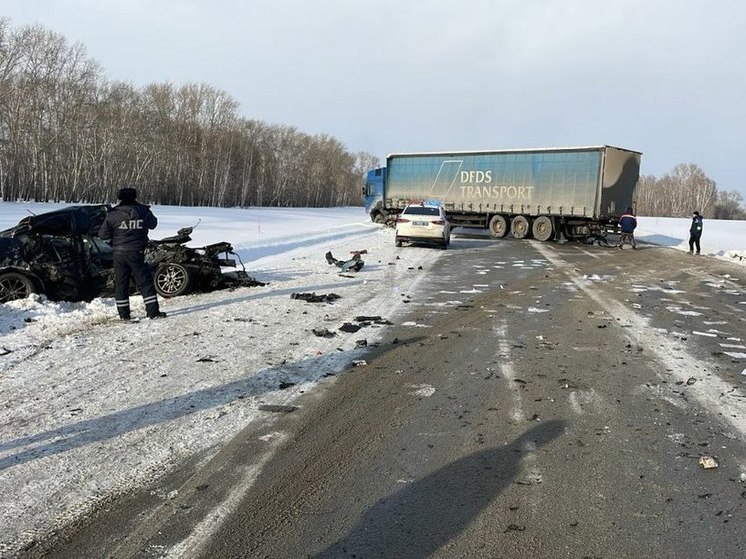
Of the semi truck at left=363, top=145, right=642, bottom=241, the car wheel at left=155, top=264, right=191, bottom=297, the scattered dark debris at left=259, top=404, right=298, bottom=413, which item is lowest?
the scattered dark debris at left=259, top=404, right=298, bottom=413

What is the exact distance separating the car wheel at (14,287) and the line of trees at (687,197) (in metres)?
126

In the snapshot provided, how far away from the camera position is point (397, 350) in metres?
6.75

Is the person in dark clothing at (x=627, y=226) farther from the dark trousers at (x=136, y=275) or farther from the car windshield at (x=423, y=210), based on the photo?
the dark trousers at (x=136, y=275)

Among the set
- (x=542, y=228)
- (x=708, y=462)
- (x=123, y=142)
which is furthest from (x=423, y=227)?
(x=123, y=142)

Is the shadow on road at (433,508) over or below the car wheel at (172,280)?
below

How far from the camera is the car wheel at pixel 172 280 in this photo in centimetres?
994

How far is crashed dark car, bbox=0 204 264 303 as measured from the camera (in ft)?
27.6

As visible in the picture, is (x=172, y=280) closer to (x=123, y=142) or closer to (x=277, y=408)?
(x=277, y=408)

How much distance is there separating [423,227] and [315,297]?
11.0 m

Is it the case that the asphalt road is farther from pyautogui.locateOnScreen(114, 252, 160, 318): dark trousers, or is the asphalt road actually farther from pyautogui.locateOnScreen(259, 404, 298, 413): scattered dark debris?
pyautogui.locateOnScreen(114, 252, 160, 318): dark trousers

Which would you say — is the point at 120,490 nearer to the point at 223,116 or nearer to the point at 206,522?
the point at 206,522

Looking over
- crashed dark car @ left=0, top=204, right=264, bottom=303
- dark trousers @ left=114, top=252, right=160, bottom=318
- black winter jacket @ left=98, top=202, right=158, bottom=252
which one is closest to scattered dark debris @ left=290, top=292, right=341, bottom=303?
crashed dark car @ left=0, top=204, right=264, bottom=303

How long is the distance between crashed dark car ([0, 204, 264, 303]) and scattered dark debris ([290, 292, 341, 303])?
1730 mm

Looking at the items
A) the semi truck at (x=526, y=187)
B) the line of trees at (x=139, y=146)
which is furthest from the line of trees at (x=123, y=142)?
the semi truck at (x=526, y=187)
